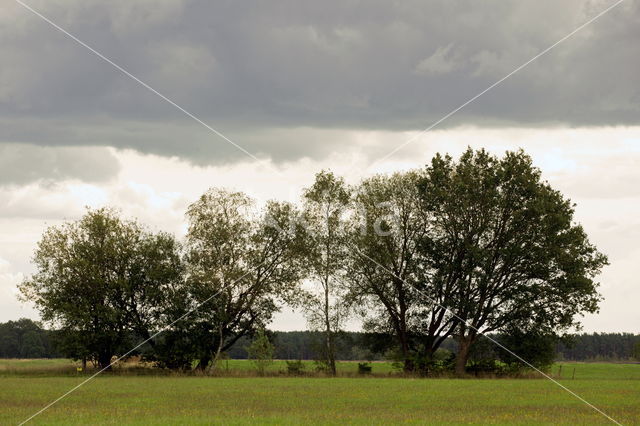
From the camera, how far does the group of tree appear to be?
6356 cm

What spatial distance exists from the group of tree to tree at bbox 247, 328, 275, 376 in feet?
12.2

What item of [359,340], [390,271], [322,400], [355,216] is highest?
[355,216]

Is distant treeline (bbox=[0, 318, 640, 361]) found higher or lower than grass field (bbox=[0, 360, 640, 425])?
higher

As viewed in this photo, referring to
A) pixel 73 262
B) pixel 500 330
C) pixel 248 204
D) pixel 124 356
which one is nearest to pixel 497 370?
pixel 500 330

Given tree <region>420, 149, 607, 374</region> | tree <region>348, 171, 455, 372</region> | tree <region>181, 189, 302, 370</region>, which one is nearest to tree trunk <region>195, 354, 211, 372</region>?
tree <region>181, 189, 302, 370</region>

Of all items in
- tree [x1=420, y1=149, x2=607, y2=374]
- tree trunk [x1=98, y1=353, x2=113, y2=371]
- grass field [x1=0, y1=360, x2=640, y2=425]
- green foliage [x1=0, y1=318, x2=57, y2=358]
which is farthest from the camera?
green foliage [x1=0, y1=318, x2=57, y2=358]

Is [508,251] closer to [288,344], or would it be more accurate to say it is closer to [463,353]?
[463,353]

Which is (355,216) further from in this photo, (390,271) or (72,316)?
(72,316)

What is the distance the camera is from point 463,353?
2532 inches

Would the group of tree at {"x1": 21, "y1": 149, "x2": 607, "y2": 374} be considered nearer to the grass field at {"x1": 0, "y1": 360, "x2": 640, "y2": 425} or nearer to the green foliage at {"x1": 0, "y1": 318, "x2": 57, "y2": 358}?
the grass field at {"x1": 0, "y1": 360, "x2": 640, "y2": 425}

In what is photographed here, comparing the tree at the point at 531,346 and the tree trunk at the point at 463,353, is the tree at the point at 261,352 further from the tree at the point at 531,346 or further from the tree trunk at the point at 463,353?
the tree at the point at 531,346

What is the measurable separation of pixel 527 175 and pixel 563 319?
11894 millimetres

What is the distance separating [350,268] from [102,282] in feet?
70.8

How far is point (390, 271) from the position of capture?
6744cm
